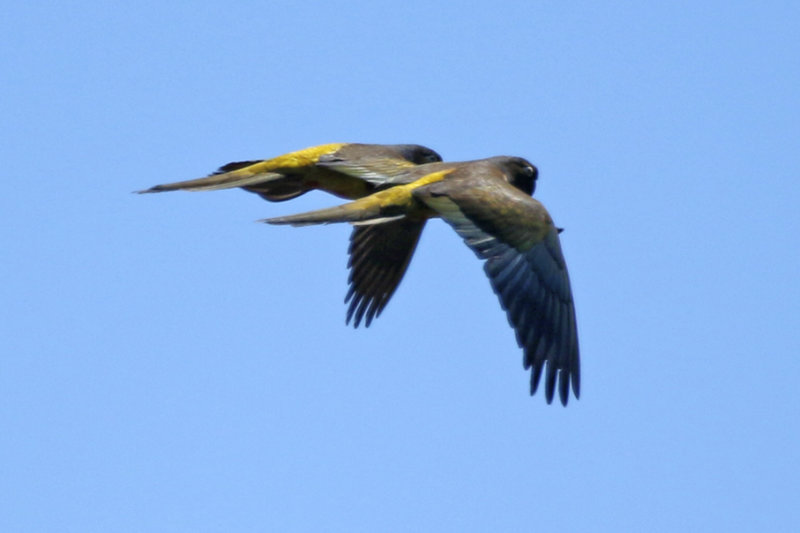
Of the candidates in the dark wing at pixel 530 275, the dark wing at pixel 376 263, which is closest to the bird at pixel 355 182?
the dark wing at pixel 376 263

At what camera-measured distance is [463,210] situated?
1484 centimetres

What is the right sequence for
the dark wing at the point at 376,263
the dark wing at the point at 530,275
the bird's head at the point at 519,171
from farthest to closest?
the dark wing at the point at 376,263
the bird's head at the point at 519,171
the dark wing at the point at 530,275

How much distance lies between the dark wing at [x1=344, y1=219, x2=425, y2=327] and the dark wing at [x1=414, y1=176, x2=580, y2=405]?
2.33 m

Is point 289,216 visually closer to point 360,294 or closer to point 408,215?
point 408,215

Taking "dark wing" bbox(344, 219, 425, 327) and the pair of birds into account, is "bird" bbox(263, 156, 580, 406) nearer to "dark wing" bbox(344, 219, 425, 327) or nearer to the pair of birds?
the pair of birds

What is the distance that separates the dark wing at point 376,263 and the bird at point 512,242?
69.4 inches

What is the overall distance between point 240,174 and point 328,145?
0.82m

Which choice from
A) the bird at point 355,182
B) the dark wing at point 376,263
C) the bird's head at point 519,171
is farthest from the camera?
the dark wing at point 376,263

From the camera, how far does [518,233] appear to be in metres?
14.6

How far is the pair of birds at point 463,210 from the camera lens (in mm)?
14539

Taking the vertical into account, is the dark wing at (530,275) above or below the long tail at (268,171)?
below

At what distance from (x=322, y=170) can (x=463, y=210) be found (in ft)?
6.72

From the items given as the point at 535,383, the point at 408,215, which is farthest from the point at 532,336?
the point at 408,215

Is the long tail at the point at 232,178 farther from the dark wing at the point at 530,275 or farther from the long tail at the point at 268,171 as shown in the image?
the dark wing at the point at 530,275
